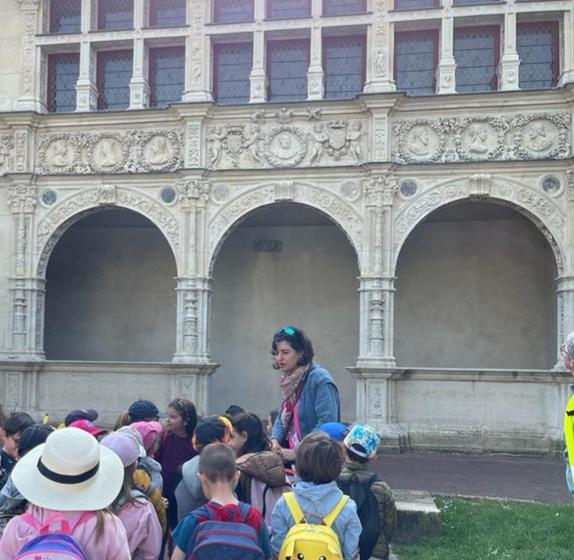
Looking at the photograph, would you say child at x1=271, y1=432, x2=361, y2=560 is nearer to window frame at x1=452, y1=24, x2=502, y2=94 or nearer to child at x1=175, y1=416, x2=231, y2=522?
child at x1=175, y1=416, x2=231, y2=522

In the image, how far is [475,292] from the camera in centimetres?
1722

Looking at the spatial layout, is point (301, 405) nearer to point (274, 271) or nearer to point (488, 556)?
point (488, 556)

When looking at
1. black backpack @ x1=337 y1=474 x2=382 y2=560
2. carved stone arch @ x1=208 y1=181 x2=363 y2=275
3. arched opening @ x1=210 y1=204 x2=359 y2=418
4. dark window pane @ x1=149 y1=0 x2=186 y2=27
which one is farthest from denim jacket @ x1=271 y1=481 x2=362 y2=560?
dark window pane @ x1=149 y1=0 x2=186 y2=27

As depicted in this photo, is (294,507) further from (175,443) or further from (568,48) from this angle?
(568,48)

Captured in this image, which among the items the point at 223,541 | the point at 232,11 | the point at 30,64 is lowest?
the point at 223,541

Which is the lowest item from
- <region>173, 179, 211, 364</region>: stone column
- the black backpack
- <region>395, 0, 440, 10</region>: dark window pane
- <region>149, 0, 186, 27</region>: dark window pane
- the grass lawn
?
the grass lawn

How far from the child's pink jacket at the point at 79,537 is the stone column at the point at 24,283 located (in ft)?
43.6

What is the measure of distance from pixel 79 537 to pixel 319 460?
1.45m

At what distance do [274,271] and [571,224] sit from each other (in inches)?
287

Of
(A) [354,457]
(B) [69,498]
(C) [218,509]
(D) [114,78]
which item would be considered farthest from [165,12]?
(B) [69,498]

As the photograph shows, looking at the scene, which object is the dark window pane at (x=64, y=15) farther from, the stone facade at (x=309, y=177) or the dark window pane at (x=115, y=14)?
the dark window pane at (x=115, y=14)

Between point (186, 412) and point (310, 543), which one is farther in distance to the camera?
point (186, 412)

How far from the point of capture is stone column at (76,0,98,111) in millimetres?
16000

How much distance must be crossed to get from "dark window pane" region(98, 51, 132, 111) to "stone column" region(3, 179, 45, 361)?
8.20 ft
